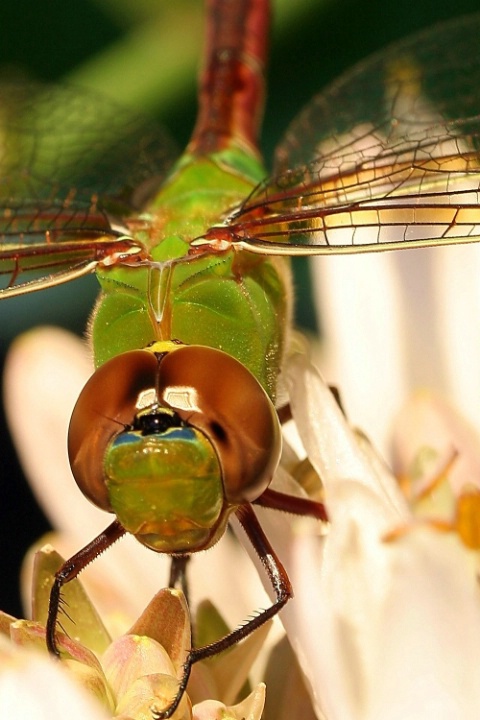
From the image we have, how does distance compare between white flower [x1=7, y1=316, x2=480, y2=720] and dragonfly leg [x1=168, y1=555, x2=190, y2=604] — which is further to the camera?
dragonfly leg [x1=168, y1=555, x2=190, y2=604]

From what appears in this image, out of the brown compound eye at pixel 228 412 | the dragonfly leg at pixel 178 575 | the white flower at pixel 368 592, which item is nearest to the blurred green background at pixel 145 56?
the dragonfly leg at pixel 178 575

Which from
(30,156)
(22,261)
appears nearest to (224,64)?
(30,156)

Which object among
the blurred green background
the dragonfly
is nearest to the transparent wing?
the dragonfly

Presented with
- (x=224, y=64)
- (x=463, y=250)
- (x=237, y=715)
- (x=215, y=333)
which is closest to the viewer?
(x=237, y=715)

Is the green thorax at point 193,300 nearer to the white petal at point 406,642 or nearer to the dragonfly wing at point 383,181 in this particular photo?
the dragonfly wing at point 383,181

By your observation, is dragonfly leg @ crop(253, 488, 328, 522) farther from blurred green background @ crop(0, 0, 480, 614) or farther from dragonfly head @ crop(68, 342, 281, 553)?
blurred green background @ crop(0, 0, 480, 614)

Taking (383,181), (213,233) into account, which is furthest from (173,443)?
(383,181)

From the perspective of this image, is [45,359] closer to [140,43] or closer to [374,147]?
[374,147]
